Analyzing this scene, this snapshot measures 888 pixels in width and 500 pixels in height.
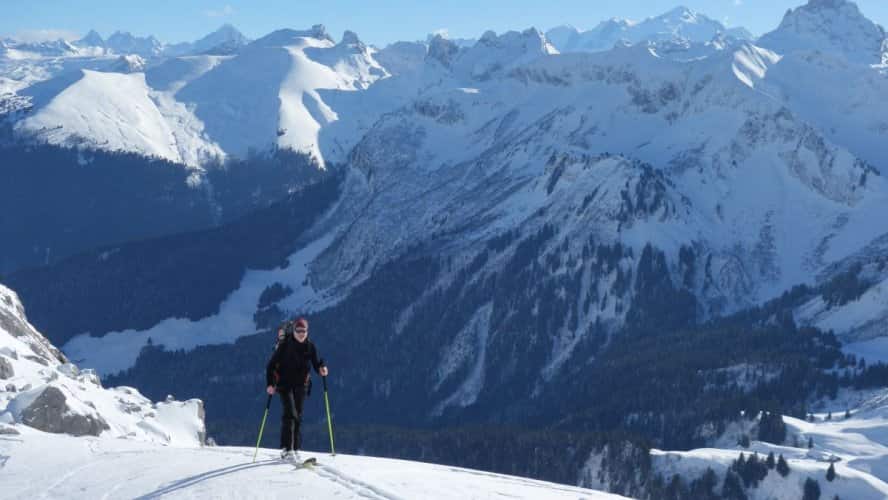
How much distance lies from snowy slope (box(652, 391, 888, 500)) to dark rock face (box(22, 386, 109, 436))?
265ft

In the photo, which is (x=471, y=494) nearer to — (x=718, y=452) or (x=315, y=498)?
(x=315, y=498)

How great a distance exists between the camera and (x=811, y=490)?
140625 millimetres

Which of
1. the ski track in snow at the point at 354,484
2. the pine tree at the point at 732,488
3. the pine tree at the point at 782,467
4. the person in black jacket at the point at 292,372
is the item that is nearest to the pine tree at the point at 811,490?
the pine tree at the point at 782,467

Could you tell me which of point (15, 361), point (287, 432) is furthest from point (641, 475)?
point (287, 432)

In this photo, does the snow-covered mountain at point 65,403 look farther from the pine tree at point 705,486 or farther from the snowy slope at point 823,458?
the snowy slope at point 823,458

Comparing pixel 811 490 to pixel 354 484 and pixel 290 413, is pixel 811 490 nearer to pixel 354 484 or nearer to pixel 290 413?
pixel 290 413

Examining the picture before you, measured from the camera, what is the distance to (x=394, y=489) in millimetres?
45344

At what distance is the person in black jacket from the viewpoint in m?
48.8

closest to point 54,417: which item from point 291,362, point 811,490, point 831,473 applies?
point 291,362

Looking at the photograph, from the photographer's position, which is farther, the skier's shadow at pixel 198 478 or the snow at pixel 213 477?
the snow at pixel 213 477

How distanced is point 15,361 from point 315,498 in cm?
7785

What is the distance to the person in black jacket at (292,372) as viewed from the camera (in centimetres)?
4875

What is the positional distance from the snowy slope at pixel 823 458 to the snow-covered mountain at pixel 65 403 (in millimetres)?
64106

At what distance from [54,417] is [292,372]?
188 ft
